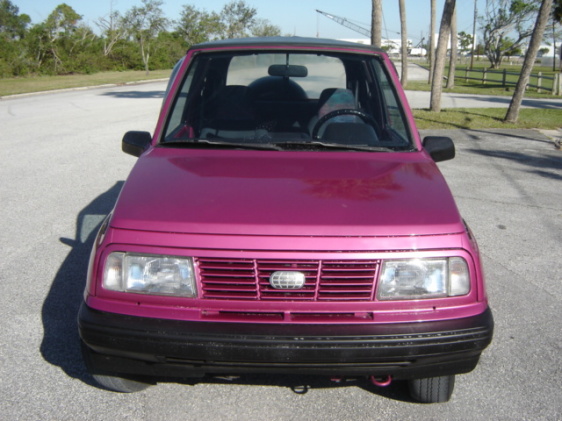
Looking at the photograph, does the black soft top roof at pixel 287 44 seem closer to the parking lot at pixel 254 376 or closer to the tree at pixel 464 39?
the parking lot at pixel 254 376

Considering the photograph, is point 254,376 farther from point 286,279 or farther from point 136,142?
point 136,142

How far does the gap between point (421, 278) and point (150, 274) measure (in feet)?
3.72

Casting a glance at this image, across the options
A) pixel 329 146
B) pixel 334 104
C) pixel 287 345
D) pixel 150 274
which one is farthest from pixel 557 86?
pixel 150 274

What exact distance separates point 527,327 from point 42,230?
431 cm

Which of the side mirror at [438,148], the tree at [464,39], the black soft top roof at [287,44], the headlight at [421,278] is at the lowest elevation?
the tree at [464,39]

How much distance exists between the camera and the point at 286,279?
2389mm

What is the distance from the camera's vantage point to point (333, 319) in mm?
2422

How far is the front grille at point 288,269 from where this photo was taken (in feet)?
7.82

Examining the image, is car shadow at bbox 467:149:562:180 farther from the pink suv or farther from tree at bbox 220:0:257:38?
tree at bbox 220:0:257:38

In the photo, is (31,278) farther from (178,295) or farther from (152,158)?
(178,295)

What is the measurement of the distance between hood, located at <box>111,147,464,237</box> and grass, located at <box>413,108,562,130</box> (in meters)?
9.95

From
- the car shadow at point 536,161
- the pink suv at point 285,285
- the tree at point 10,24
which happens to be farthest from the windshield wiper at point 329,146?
the tree at point 10,24

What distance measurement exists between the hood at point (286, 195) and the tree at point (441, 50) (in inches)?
471

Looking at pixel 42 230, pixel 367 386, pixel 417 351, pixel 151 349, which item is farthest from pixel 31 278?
pixel 417 351
